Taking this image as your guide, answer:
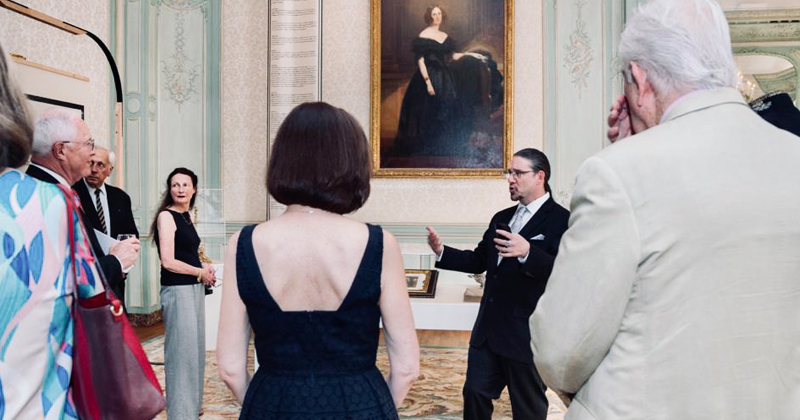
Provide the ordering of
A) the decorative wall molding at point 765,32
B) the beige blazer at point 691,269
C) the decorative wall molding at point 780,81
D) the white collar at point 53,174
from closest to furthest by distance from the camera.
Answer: the beige blazer at point 691,269 < the white collar at point 53,174 < the decorative wall molding at point 765,32 < the decorative wall molding at point 780,81

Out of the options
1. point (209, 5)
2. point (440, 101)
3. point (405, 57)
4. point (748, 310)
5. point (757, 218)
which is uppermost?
point (209, 5)

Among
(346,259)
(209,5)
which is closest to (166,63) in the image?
(209,5)

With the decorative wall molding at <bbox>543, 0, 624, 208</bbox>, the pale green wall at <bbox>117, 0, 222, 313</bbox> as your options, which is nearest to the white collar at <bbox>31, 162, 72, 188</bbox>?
the pale green wall at <bbox>117, 0, 222, 313</bbox>

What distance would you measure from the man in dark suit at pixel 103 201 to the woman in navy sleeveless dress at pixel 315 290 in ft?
8.74

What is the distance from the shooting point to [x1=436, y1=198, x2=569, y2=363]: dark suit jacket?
356cm

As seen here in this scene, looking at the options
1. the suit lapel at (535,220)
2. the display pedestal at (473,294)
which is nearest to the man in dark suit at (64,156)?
the suit lapel at (535,220)

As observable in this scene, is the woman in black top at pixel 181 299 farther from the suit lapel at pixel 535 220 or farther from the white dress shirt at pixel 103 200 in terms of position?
the suit lapel at pixel 535 220

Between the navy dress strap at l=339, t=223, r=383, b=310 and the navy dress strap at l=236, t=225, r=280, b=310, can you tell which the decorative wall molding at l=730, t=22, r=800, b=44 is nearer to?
the navy dress strap at l=339, t=223, r=383, b=310

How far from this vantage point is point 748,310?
4.63 ft

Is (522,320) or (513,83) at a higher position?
(513,83)

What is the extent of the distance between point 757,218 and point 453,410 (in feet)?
13.1

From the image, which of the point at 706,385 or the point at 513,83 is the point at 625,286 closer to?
the point at 706,385

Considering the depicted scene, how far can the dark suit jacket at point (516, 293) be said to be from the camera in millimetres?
3562

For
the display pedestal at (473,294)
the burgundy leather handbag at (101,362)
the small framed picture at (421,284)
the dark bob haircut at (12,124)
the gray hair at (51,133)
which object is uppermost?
the gray hair at (51,133)
